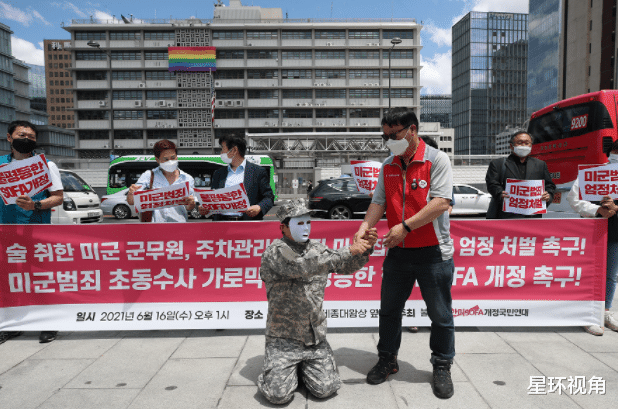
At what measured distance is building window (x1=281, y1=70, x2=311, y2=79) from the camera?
50156mm

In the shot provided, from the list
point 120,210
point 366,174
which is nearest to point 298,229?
point 366,174

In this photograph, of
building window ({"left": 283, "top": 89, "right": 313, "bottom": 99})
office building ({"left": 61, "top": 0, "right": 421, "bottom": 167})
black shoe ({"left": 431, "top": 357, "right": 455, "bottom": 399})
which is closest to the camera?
black shoe ({"left": 431, "top": 357, "right": 455, "bottom": 399})

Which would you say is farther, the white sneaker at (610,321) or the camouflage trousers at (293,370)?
the white sneaker at (610,321)

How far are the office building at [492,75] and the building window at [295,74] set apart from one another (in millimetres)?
74258

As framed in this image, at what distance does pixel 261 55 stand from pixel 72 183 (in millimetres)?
41804

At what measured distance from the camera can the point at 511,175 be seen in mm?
4188

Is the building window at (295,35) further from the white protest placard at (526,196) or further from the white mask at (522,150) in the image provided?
the white protest placard at (526,196)

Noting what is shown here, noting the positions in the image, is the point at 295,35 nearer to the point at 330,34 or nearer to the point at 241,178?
the point at 330,34

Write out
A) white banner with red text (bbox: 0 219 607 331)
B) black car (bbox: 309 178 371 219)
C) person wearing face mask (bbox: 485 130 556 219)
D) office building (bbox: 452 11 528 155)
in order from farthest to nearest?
office building (bbox: 452 11 528 155), black car (bbox: 309 178 371 219), person wearing face mask (bbox: 485 130 556 219), white banner with red text (bbox: 0 219 607 331)

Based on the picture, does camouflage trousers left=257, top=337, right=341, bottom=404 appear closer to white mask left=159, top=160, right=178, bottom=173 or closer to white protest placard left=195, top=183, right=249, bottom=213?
white protest placard left=195, top=183, right=249, bottom=213

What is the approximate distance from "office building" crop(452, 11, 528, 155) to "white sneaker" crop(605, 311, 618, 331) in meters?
114

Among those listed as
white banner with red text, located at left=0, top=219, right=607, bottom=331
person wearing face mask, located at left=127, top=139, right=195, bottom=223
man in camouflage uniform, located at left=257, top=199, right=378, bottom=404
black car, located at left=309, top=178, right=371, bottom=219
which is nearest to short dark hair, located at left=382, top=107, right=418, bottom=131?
man in camouflage uniform, located at left=257, top=199, right=378, bottom=404

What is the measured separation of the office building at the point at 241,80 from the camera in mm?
49188

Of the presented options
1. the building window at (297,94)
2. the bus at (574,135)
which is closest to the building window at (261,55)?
the building window at (297,94)
